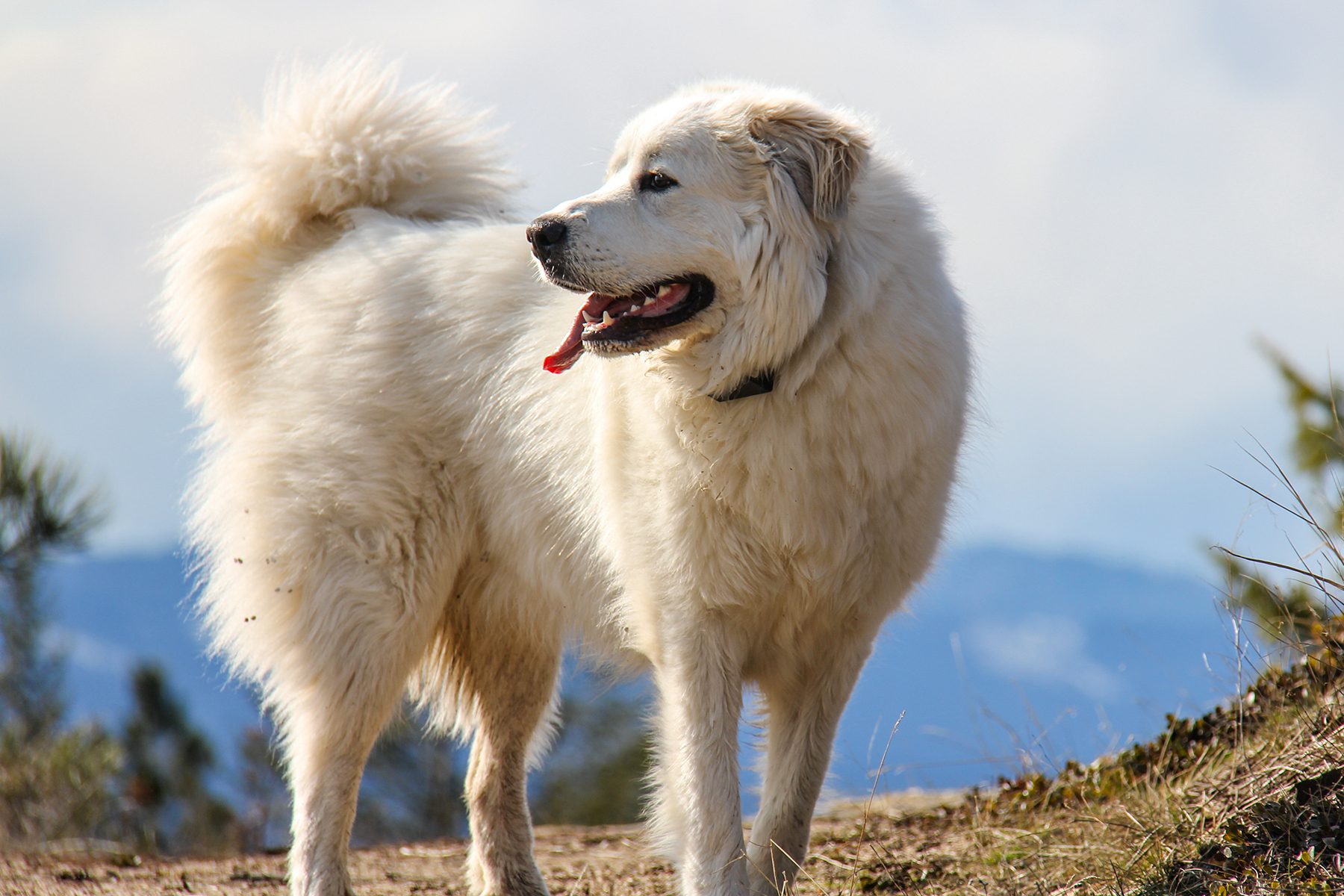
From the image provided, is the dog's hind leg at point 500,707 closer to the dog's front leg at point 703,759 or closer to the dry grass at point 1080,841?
the dry grass at point 1080,841

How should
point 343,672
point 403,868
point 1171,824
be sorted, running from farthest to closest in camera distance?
1. point 403,868
2. point 343,672
3. point 1171,824

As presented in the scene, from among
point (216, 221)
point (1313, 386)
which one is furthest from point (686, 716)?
point (1313, 386)

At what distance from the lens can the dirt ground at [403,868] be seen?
190 inches

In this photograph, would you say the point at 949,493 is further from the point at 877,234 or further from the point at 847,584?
the point at 877,234

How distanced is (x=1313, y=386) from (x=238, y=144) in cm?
626

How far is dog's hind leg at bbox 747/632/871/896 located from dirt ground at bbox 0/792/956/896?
96 cm

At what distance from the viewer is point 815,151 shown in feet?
10.7

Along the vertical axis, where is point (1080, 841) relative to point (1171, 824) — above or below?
below

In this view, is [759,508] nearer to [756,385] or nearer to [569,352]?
[756,385]

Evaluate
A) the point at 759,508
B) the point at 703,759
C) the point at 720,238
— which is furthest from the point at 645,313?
the point at 703,759

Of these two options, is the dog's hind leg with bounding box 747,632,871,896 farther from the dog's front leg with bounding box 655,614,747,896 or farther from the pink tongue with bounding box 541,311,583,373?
→ the pink tongue with bounding box 541,311,583,373

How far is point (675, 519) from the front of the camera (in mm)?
3389

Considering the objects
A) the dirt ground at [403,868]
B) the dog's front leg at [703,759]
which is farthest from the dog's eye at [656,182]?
the dirt ground at [403,868]

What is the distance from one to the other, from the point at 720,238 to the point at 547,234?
45 centimetres
